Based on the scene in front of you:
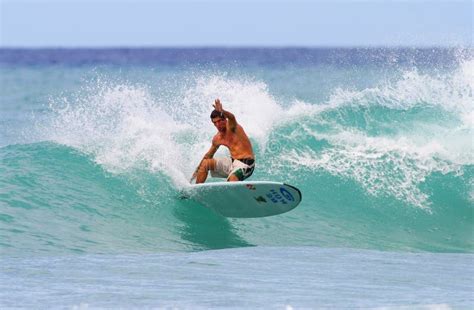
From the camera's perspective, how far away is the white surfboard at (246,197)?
9555mm

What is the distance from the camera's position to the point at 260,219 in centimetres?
1053

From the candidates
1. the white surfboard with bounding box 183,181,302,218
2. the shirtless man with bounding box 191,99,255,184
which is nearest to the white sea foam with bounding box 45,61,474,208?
the white surfboard with bounding box 183,181,302,218

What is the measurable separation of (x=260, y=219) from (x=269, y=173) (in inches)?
67.0

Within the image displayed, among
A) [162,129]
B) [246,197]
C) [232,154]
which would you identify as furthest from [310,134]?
[246,197]

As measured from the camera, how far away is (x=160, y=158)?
1156 centimetres

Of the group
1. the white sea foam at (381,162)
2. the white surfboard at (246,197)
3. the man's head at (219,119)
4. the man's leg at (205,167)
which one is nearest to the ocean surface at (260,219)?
the white sea foam at (381,162)

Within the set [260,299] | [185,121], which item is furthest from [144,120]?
[260,299]

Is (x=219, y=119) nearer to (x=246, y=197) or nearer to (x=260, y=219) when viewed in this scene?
(x=246, y=197)

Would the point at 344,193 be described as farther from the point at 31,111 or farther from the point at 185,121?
the point at 31,111

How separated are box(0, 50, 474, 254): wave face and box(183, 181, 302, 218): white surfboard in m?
0.19

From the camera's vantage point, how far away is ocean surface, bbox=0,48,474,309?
732 cm

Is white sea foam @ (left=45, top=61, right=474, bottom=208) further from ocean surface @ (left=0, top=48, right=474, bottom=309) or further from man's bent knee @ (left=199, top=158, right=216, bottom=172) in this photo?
man's bent knee @ (left=199, top=158, right=216, bottom=172)

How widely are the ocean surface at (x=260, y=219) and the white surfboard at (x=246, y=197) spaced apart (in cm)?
18

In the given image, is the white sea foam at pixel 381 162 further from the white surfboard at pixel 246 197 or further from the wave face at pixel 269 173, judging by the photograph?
the white surfboard at pixel 246 197
